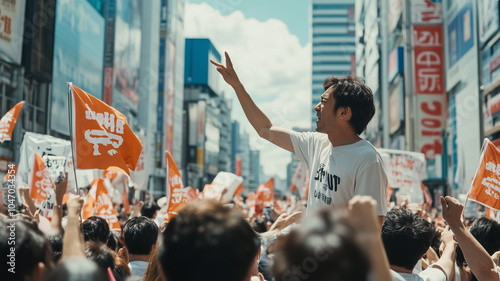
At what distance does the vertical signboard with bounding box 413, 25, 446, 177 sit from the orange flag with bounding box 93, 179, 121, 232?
3196cm

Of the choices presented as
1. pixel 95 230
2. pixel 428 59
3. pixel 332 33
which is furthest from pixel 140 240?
pixel 332 33

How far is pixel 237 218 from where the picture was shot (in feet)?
5.19

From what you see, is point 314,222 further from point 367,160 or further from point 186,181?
point 186,181

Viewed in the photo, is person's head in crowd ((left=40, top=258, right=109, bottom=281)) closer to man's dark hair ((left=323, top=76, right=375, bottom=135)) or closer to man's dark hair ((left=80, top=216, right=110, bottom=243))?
man's dark hair ((left=323, top=76, right=375, bottom=135))

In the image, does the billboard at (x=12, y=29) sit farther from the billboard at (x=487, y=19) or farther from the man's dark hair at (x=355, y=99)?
the man's dark hair at (x=355, y=99)

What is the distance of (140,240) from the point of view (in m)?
4.19

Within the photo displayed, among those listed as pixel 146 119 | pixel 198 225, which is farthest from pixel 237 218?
pixel 146 119

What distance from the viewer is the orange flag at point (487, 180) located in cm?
649

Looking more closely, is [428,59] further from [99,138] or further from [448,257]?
[448,257]

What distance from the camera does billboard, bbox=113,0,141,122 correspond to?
45.3 meters

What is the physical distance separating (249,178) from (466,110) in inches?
4978

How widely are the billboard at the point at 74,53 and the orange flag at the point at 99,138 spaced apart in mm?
26319

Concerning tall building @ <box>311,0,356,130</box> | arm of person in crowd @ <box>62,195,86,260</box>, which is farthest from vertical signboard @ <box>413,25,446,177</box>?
tall building @ <box>311,0,356,130</box>

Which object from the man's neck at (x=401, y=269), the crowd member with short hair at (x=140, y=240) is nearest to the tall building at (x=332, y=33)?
the crowd member with short hair at (x=140, y=240)
